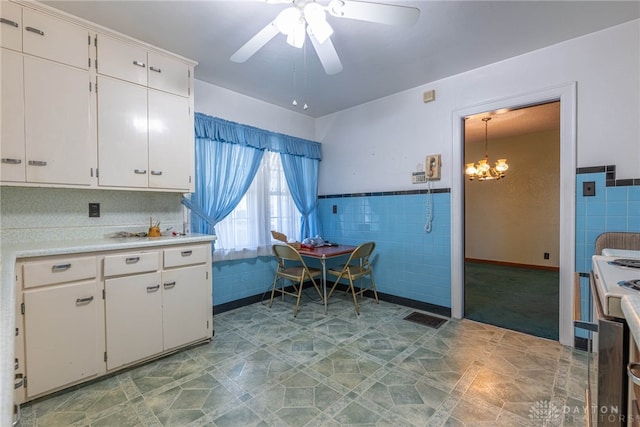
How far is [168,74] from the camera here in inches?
95.4

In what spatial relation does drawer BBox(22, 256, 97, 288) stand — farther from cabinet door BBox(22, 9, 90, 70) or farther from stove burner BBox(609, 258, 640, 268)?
stove burner BBox(609, 258, 640, 268)

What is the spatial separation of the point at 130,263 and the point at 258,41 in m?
1.75

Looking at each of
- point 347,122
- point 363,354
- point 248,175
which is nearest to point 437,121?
point 347,122

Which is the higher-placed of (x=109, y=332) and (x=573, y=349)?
(x=109, y=332)

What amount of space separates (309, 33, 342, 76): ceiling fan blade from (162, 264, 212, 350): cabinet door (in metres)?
1.88

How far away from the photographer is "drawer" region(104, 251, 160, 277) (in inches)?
76.5

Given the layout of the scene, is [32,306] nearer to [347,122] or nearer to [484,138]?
[347,122]

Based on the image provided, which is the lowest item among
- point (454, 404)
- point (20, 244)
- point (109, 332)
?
point (454, 404)

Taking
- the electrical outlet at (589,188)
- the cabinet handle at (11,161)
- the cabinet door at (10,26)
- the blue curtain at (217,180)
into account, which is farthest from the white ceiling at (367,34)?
the electrical outlet at (589,188)

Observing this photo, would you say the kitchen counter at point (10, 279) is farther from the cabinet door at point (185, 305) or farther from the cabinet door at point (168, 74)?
the cabinet door at point (168, 74)

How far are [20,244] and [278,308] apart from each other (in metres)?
2.26

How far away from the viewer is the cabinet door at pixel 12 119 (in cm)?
174

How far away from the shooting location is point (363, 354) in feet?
7.43

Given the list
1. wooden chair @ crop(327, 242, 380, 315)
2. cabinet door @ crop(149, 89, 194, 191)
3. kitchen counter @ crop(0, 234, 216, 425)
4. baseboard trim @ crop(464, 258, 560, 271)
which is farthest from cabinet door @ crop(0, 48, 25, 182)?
baseboard trim @ crop(464, 258, 560, 271)
